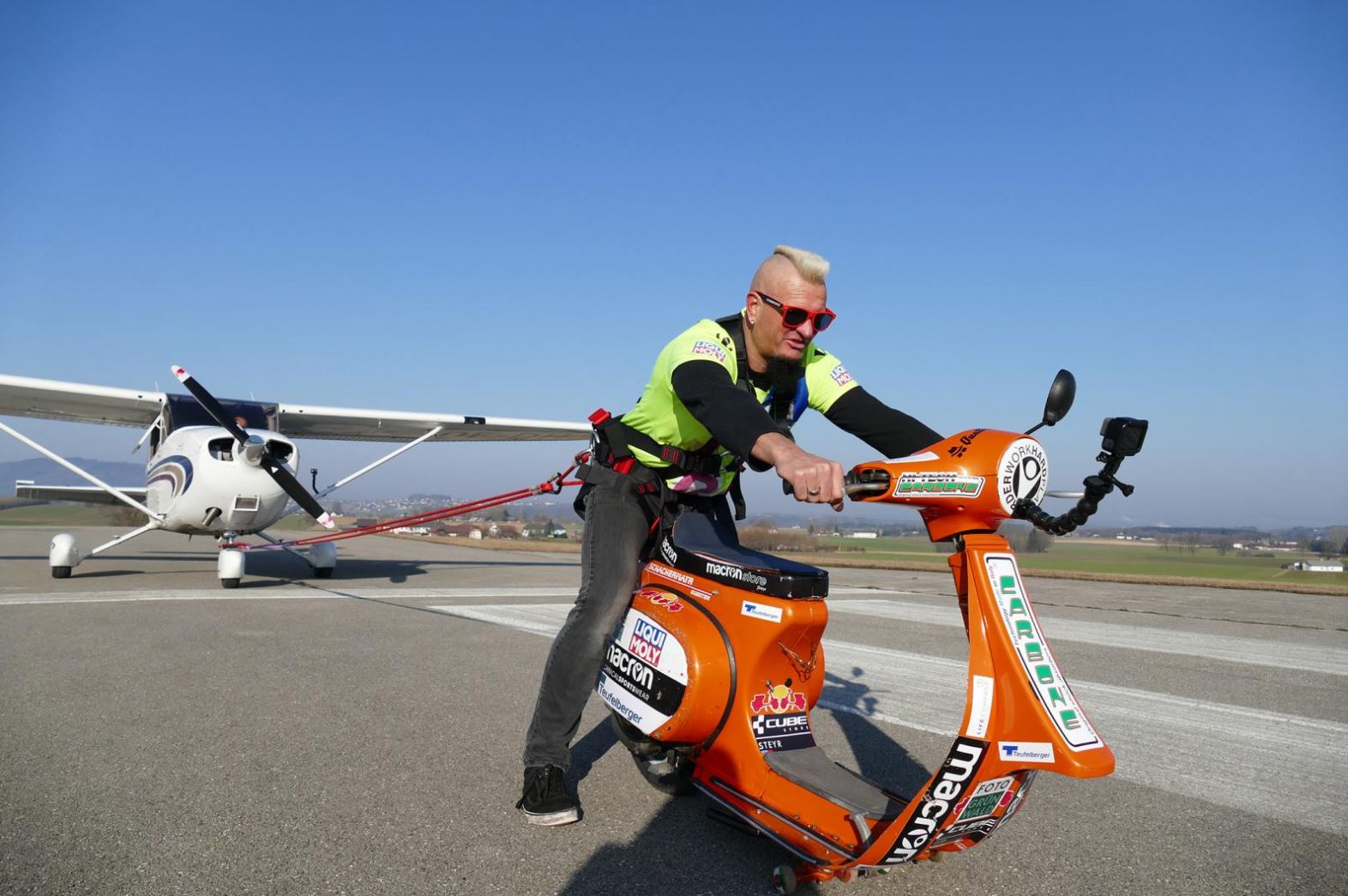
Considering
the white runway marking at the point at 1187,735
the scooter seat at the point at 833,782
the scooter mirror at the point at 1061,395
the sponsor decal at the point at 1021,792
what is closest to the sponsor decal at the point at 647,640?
the scooter seat at the point at 833,782

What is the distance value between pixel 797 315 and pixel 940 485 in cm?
81

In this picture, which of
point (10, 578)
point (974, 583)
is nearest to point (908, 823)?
point (974, 583)

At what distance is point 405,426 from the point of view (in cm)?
1567

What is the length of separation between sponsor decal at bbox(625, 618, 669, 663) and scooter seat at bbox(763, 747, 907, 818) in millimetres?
502

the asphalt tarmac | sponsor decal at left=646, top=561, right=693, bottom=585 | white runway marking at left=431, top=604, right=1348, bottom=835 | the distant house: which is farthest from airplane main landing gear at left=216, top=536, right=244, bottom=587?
the distant house

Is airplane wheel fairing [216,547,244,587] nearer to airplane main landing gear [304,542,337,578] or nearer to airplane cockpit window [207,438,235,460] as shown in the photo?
airplane cockpit window [207,438,235,460]

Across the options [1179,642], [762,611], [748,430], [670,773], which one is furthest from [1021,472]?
[1179,642]

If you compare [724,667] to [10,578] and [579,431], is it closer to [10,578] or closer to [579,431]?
[10,578]

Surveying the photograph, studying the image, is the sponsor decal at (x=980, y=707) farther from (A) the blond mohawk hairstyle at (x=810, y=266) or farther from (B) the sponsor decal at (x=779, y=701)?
(A) the blond mohawk hairstyle at (x=810, y=266)

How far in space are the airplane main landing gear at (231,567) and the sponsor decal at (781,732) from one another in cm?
961

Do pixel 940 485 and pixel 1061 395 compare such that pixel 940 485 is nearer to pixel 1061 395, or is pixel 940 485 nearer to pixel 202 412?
pixel 1061 395

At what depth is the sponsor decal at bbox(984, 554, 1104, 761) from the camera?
5.82ft

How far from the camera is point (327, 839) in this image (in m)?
2.53

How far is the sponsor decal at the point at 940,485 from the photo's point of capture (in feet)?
6.38
